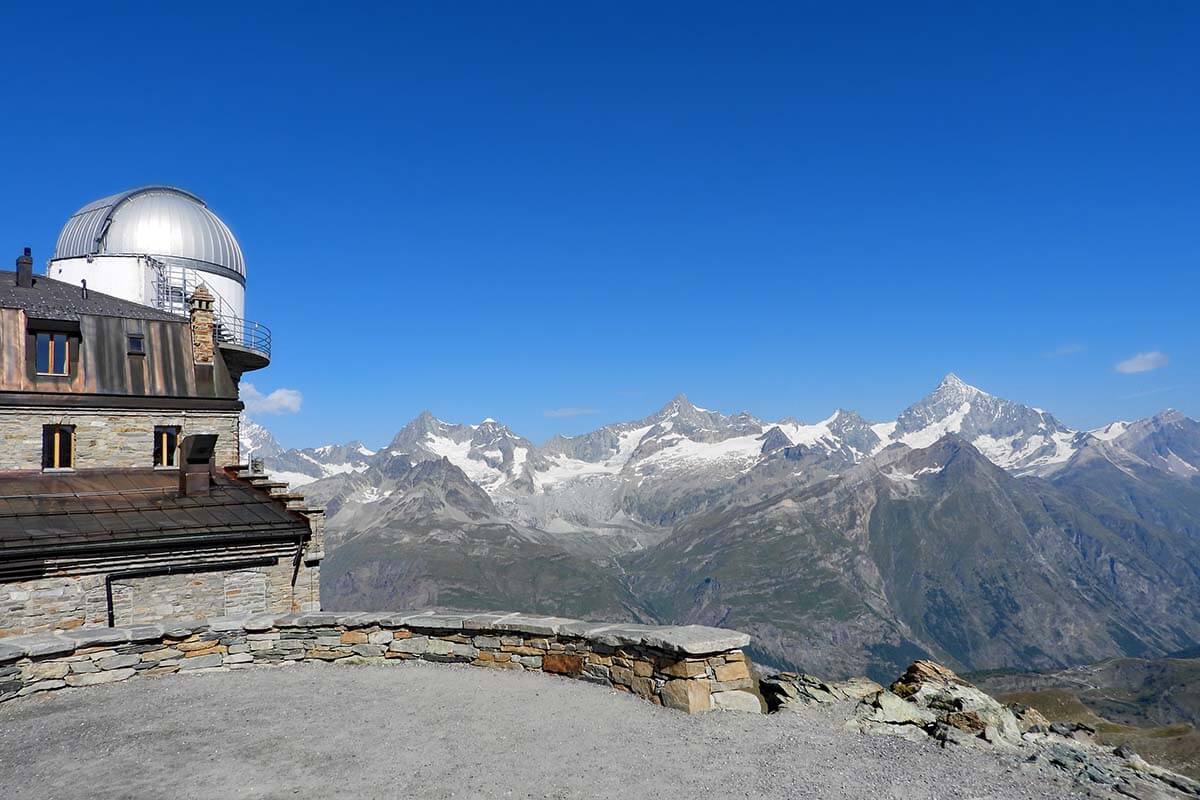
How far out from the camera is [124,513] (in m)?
29.5

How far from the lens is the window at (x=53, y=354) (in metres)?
34.4

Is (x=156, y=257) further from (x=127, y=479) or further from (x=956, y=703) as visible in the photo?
(x=956, y=703)

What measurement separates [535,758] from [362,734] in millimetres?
3318

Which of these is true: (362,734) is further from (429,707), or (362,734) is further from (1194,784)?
(1194,784)

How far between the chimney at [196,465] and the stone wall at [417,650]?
49.4 feet

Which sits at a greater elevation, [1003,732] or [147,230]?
[147,230]

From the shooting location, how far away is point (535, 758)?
13.0 metres

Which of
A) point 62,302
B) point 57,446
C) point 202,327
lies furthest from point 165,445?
point 62,302

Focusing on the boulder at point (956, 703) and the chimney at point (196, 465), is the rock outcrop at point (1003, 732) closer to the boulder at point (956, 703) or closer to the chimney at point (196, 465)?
the boulder at point (956, 703)

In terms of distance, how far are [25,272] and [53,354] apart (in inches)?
274

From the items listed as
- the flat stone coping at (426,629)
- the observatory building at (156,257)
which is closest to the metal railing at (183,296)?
the observatory building at (156,257)

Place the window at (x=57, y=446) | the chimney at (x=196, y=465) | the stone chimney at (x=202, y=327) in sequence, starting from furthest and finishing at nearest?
the stone chimney at (x=202, y=327)
the window at (x=57, y=446)
the chimney at (x=196, y=465)

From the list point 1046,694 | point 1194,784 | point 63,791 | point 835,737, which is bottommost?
point 1046,694

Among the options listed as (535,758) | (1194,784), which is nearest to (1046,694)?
(1194,784)
